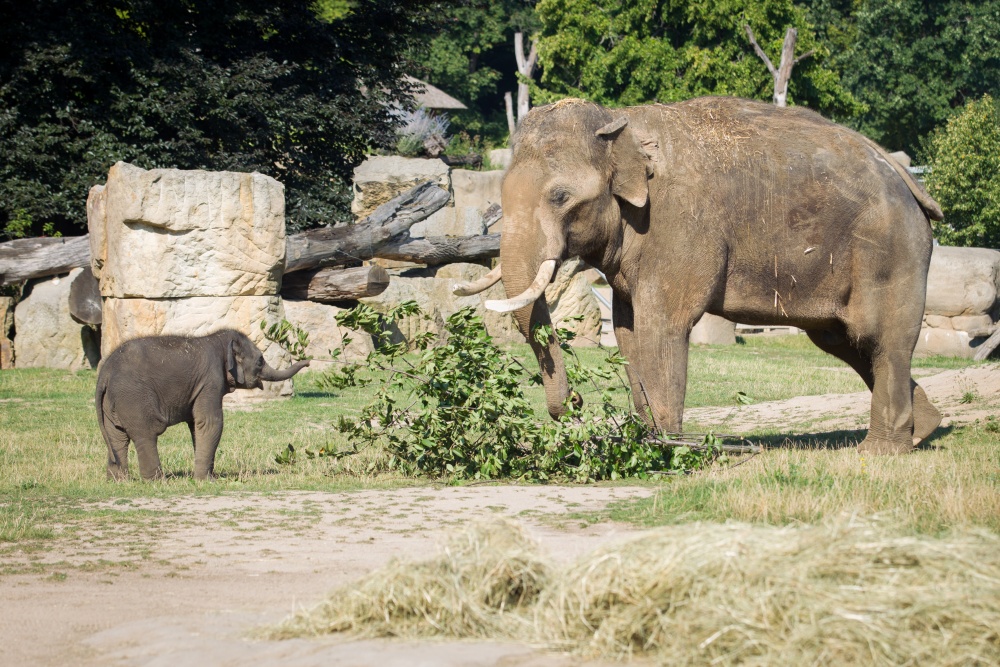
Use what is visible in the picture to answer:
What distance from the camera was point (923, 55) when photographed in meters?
46.0

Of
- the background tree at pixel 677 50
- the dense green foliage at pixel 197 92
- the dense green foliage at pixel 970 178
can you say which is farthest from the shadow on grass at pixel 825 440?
the background tree at pixel 677 50

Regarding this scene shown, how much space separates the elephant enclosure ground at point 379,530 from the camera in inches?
198

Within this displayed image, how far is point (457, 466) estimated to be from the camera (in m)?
10.3

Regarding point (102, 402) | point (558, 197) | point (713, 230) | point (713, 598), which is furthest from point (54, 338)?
point (713, 598)

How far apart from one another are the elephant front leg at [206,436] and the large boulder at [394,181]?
754 inches

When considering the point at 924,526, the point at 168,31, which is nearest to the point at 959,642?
the point at 924,526

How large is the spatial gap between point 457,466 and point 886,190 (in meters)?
4.22

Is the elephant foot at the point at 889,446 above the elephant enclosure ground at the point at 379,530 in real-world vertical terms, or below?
below

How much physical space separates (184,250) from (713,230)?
8.28m

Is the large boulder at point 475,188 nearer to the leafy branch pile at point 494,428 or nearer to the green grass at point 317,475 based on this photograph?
the green grass at point 317,475

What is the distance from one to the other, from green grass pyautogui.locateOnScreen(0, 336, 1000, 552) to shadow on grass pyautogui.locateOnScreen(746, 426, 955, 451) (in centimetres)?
7

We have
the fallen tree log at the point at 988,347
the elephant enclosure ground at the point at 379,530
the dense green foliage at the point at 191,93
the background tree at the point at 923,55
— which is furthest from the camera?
the background tree at the point at 923,55

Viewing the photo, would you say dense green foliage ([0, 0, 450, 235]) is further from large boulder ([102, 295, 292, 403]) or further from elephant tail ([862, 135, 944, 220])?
elephant tail ([862, 135, 944, 220])

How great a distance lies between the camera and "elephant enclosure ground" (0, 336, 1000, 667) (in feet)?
16.5
